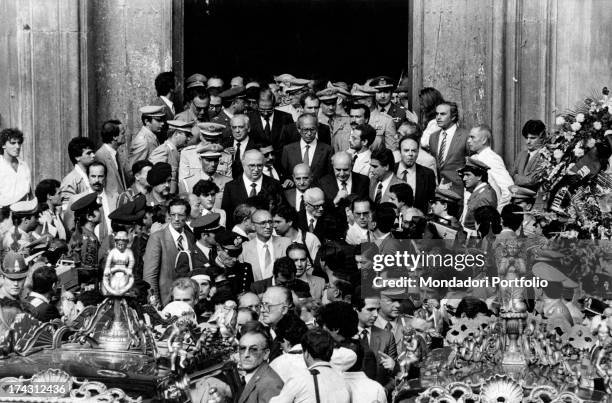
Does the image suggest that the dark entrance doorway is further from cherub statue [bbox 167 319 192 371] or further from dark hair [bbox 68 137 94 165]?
cherub statue [bbox 167 319 192 371]

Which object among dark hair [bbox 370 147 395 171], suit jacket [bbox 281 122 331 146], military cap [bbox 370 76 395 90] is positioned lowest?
dark hair [bbox 370 147 395 171]

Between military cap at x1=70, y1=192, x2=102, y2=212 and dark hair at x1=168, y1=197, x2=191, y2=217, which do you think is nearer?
dark hair at x1=168, y1=197, x2=191, y2=217

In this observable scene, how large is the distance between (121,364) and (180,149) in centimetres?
728

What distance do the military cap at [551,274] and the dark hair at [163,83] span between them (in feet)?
21.8

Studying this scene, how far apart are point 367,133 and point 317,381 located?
7.72 metres

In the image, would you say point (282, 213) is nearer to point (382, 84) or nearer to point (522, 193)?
point (522, 193)

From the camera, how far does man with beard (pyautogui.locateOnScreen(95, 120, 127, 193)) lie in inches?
997

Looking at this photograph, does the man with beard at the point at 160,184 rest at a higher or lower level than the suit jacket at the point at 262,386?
higher

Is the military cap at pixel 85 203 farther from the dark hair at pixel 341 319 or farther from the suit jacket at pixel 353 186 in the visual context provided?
the dark hair at pixel 341 319

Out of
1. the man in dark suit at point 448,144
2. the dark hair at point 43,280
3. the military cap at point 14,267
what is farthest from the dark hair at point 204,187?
the dark hair at point 43,280

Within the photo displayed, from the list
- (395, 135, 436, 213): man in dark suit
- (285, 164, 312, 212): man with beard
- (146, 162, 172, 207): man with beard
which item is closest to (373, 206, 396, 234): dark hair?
(285, 164, 312, 212): man with beard

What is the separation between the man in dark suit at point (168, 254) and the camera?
76.1 ft

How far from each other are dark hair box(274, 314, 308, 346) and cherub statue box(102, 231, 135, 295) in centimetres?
132

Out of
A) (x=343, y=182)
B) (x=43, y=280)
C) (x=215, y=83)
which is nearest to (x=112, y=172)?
(x=343, y=182)
